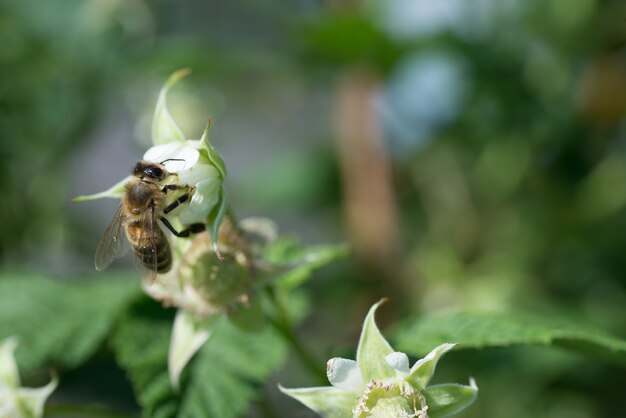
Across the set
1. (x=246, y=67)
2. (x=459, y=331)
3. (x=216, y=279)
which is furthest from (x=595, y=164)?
(x=216, y=279)

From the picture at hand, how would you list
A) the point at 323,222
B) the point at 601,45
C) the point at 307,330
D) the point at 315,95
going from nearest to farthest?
the point at 601,45 → the point at 307,330 → the point at 323,222 → the point at 315,95

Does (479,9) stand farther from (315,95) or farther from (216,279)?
(216,279)

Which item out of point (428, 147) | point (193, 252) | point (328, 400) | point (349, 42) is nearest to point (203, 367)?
point (193, 252)

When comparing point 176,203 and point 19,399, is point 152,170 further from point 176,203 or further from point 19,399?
point 19,399

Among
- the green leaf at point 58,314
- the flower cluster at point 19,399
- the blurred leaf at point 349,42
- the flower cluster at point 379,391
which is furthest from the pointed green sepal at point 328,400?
the blurred leaf at point 349,42

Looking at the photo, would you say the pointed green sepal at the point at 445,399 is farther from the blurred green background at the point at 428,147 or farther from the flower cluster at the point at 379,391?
the blurred green background at the point at 428,147
